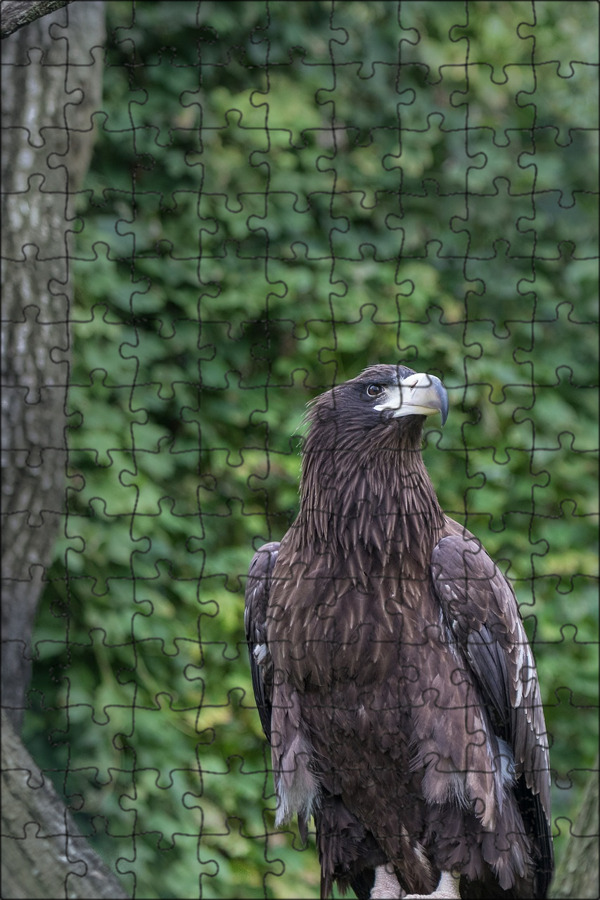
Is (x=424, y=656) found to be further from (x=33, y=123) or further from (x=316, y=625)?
(x=33, y=123)

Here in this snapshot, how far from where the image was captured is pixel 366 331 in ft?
14.0

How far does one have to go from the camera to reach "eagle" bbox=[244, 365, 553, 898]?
246 cm

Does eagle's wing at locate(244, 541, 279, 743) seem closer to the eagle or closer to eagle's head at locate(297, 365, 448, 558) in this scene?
the eagle

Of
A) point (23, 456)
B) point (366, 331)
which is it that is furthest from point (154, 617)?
point (366, 331)

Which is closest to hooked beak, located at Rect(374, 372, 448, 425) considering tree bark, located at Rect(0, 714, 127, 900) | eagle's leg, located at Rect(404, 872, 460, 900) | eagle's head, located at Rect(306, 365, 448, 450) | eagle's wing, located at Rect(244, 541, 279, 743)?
eagle's head, located at Rect(306, 365, 448, 450)

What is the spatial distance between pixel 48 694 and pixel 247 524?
3.40 ft

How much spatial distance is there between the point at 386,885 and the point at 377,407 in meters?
1.25

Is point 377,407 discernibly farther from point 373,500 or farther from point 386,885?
point 386,885

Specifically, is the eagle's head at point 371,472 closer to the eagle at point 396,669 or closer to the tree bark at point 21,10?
the eagle at point 396,669

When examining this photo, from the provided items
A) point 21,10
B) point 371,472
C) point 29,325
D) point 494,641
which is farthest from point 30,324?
point 494,641
